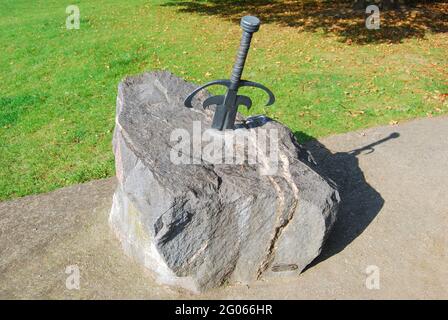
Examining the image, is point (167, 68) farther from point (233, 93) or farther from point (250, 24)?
point (250, 24)

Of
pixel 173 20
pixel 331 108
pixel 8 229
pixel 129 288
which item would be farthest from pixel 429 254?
pixel 173 20

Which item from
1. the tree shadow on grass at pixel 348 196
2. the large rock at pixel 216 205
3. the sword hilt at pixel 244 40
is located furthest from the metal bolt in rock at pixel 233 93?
the tree shadow on grass at pixel 348 196

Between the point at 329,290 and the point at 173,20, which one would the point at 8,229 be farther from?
the point at 173,20

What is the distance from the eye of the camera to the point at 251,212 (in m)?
5.94

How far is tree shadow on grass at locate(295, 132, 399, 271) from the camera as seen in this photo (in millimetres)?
7230

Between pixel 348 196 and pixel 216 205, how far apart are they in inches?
128

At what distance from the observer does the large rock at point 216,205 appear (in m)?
5.79

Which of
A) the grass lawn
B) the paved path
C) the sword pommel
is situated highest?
the sword pommel

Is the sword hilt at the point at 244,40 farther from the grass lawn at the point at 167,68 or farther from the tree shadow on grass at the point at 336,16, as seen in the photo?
the tree shadow on grass at the point at 336,16

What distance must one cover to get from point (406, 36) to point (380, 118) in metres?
6.72

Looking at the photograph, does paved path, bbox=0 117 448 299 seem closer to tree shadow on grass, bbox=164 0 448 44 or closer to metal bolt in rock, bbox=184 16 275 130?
metal bolt in rock, bbox=184 16 275 130

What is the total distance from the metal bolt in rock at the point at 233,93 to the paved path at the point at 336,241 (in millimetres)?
2235

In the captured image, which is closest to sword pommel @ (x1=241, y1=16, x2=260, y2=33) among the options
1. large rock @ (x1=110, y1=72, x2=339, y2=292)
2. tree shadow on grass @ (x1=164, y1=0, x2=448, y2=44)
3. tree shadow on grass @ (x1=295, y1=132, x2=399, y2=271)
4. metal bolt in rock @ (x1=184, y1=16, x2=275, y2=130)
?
metal bolt in rock @ (x1=184, y1=16, x2=275, y2=130)

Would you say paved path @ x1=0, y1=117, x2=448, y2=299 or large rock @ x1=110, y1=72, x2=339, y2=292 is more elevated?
large rock @ x1=110, y1=72, x2=339, y2=292
